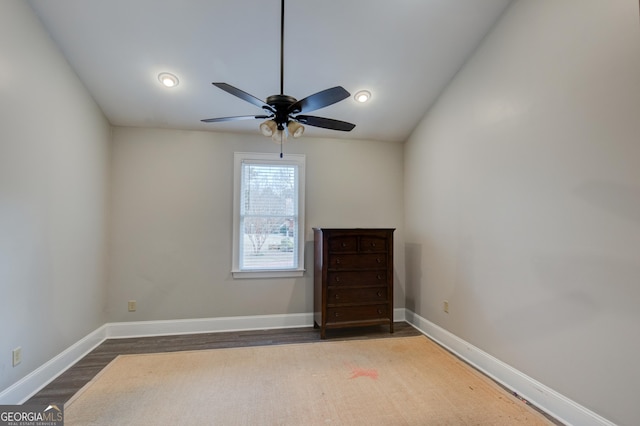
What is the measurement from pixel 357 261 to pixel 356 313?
0.58 meters

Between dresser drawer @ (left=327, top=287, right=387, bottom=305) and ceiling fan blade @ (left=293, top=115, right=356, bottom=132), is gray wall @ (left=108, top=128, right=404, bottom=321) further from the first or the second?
ceiling fan blade @ (left=293, top=115, right=356, bottom=132)

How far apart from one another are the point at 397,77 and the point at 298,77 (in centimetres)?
98

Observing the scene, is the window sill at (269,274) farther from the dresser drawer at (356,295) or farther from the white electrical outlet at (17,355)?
the white electrical outlet at (17,355)

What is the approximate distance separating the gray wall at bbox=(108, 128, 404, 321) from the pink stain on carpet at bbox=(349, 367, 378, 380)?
1.29 meters

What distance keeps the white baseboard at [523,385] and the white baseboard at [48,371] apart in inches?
135

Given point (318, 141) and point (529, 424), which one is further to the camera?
point (318, 141)

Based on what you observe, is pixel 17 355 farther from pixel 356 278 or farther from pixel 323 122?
pixel 356 278

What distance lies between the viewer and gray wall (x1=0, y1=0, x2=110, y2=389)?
1981mm

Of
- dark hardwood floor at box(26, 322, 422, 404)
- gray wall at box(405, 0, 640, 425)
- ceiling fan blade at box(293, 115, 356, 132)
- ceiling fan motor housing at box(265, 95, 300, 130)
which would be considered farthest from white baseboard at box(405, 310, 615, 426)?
ceiling fan motor housing at box(265, 95, 300, 130)

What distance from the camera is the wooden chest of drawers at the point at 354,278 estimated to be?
3.31m

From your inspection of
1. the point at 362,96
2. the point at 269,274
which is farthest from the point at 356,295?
the point at 362,96

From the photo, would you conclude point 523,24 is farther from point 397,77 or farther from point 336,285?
point 336,285

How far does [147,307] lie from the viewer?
3418 mm

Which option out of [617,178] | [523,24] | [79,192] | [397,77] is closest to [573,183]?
[617,178]
